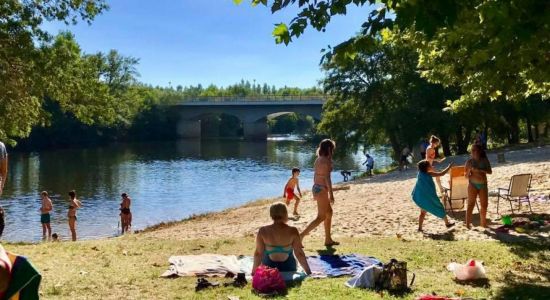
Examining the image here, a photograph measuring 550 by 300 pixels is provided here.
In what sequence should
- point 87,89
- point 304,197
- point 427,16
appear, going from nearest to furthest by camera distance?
point 427,16
point 87,89
point 304,197

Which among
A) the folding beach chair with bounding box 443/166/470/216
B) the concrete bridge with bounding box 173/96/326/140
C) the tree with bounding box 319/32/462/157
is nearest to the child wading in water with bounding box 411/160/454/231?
the folding beach chair with bounding box 443/166/470/216

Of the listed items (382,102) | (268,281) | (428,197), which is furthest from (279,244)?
(382,102)

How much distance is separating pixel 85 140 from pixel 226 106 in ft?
77.2

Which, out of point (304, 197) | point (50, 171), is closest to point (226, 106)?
point (50, 171)

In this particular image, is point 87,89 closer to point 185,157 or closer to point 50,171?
point 50,171

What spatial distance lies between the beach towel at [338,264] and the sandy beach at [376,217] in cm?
281

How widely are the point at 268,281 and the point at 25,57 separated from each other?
11121mm

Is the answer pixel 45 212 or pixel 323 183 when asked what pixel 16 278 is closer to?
pixel 323 183

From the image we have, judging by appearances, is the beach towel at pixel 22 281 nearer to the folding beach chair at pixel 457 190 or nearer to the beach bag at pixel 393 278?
the beach bag at pixel 393 278

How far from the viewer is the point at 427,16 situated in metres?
4.67

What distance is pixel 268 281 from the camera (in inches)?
272

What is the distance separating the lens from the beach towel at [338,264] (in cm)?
798

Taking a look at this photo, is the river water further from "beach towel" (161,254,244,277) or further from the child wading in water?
the child wading in water

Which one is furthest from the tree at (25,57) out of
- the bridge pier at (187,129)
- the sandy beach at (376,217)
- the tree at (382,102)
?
the bridge pier at (187,129)
